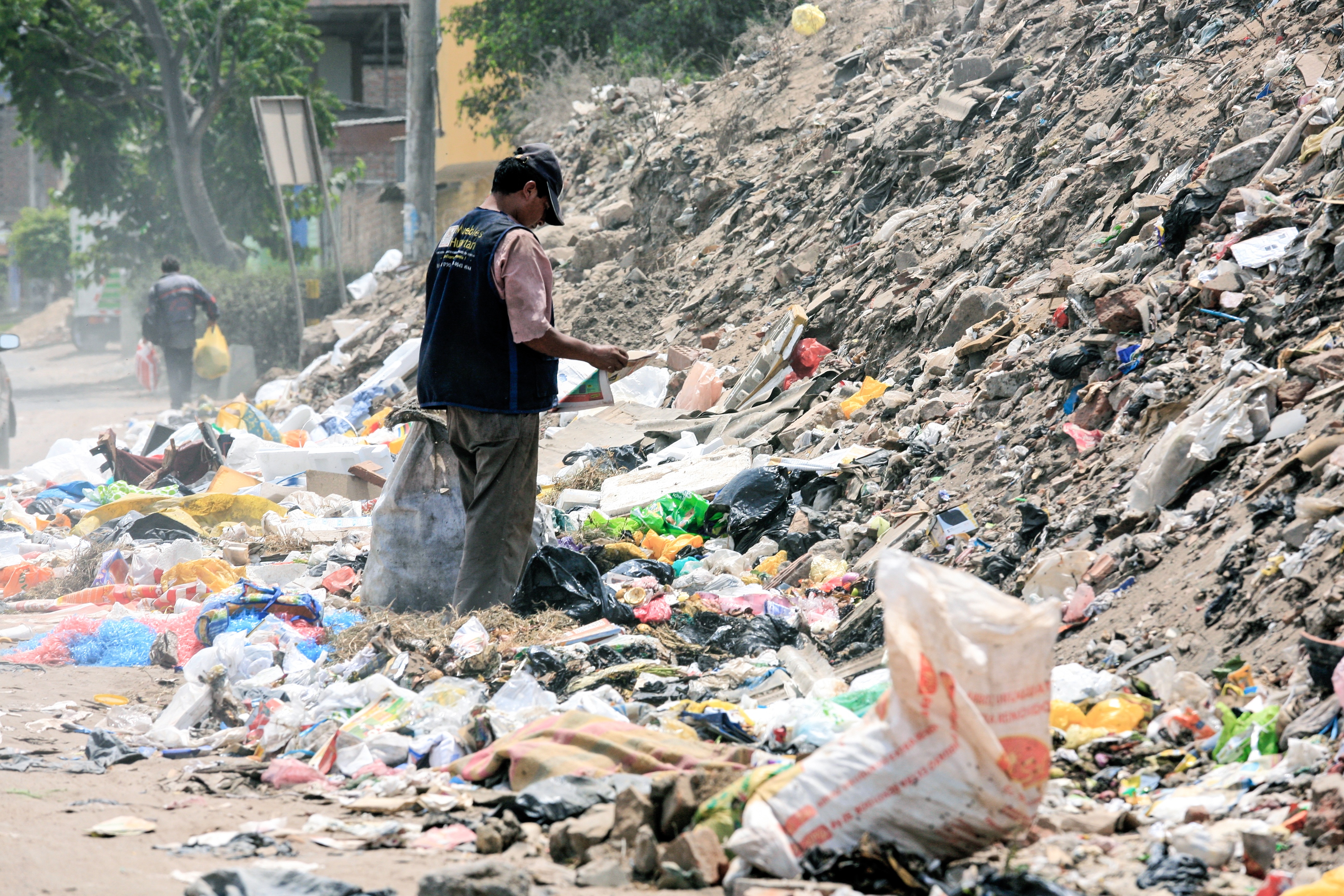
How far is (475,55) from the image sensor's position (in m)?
20.0

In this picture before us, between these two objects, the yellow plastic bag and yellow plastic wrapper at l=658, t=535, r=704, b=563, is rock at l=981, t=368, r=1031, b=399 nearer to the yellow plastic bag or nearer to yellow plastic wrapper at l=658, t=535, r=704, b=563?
yellow plastic wrapper at l=658, t=535, r=704, b=563

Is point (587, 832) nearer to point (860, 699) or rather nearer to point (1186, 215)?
point (860, 699)

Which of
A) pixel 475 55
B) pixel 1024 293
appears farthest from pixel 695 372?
pixel 475 55

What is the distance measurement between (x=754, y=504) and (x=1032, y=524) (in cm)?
156

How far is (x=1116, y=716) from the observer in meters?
A: 3.08

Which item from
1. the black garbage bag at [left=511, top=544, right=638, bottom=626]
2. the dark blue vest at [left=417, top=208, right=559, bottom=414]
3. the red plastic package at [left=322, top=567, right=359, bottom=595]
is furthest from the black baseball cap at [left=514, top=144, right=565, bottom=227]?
the red plastic package at [left=322, top=567, right=359, bottom=595]

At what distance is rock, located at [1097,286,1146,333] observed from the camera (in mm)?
5039

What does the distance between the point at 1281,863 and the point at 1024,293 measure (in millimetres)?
4488

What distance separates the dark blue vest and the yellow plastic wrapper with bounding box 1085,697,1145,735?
2233 millimetres

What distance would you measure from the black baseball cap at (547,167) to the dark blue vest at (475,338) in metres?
0.21

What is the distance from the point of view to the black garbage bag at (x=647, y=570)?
5.06m

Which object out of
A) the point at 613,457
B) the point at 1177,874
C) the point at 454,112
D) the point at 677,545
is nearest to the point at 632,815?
the point at 1177,874

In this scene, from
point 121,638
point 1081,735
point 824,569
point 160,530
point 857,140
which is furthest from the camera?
point 857,140

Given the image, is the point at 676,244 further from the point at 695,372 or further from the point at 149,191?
the point at 149,191
